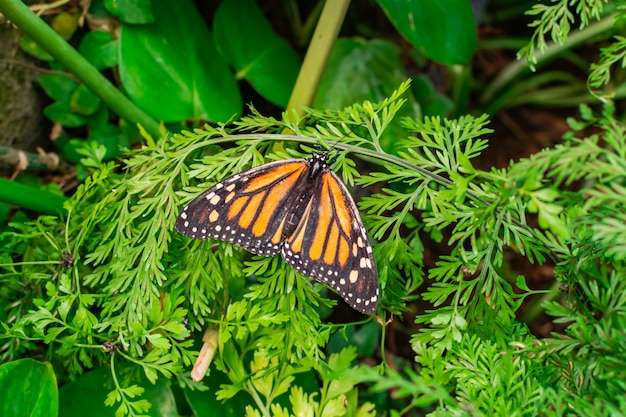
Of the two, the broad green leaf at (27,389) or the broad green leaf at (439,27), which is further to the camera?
the broad green leaf at (439,27)

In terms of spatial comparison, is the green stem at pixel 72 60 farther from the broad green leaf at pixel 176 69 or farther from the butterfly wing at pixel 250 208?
the butterfly wing at pixel 250 208

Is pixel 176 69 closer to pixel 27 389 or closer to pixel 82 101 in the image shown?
pixel 82 101

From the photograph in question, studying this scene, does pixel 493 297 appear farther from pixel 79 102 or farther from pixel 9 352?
pixel 79 102

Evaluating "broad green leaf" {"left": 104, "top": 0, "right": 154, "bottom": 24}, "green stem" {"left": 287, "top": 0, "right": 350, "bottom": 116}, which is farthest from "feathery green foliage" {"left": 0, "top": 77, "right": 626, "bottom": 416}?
"broad green leaf" {"left": 104, "top": 0, "right": 154, "bottom": 24}

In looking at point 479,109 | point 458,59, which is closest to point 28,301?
point 458,59

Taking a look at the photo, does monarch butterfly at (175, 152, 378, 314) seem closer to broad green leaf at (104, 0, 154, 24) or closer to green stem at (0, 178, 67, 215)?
green stem at (0, 178, 67, 215)

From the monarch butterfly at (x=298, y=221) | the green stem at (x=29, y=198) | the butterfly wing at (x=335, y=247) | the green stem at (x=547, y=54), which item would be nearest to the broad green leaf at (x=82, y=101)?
the green stem at (x=29, y=198)
